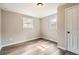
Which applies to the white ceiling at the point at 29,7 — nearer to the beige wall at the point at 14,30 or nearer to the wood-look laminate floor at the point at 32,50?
the beige wall at the point at 14,30

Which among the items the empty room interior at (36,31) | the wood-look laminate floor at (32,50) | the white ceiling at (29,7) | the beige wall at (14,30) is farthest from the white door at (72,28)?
the beige wall at (14,30)

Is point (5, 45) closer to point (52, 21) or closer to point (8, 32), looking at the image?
point (8, 32)

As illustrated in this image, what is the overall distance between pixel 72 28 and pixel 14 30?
236 cm

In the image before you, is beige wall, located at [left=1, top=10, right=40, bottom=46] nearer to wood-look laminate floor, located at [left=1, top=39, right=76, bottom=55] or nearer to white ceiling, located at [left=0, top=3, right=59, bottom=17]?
wood-look laminate floor, located at [left=1, top=39, right=76, bottom=55]

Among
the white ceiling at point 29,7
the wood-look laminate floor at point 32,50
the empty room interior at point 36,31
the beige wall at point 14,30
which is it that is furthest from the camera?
the beige wall at point 14,30

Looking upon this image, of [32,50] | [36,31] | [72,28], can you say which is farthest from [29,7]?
[72,28]

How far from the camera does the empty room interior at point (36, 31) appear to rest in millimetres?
2305

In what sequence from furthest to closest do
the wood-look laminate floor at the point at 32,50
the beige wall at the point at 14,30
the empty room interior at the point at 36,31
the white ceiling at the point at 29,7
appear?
the beige wall at the point at 14,30, the empty room interior at the point at 36,31, the wood-look laminate floor at the point at 32,50, the white ceiling at the point at 29,7

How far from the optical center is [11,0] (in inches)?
24.0

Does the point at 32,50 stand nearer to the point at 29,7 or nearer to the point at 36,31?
the point at 36,31

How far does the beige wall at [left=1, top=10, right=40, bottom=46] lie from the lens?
116 inches

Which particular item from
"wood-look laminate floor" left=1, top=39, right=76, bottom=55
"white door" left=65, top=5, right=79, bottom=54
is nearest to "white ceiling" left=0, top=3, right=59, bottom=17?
"white door" left=65, top=5, right=79, bottom=54
